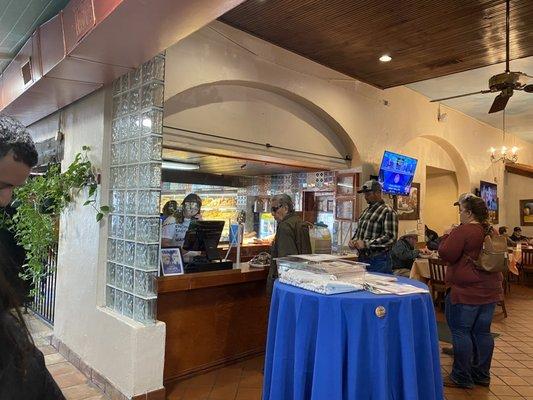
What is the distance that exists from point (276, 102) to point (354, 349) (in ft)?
11.0

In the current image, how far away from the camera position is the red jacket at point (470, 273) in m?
3.06

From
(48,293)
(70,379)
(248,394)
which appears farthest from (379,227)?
(48,293)

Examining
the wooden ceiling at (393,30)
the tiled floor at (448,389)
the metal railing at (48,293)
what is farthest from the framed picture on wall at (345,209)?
the metal railing at (48,293)

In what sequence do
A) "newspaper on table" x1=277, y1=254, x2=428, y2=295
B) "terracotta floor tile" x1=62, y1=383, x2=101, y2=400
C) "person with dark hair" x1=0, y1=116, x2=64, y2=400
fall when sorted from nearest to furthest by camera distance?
"person with dark hair" x1=0, y1=116, x2=64, y2=400
"newspaper on table" x1=277, y1=254, x2=428, y2=295
"terracotta floor tile" x1=62, y1=383, x2=101, y2=400

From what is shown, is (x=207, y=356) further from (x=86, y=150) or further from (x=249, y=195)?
(x=249, y=195)

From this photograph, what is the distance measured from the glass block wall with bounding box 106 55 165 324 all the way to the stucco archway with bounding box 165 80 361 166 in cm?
58

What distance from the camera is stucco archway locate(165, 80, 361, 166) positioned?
3729mm

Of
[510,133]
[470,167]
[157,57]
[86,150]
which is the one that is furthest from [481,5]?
[510,133]

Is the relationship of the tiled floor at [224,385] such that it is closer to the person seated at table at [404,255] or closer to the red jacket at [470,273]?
the red jacket at [470,273]

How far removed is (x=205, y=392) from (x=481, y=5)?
160 inches

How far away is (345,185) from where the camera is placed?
18.1 feet

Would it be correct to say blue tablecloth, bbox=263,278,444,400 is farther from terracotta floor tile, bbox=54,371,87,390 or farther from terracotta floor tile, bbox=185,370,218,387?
terracotta floor tile, bbox=54,371,87,390

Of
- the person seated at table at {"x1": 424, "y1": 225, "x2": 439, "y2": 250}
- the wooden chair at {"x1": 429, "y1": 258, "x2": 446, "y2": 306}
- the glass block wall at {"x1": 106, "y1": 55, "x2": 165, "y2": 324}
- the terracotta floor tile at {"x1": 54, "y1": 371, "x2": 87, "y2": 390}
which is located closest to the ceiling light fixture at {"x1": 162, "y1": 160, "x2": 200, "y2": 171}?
the glass block wall at {"x1": 106, "y1": 55, "x2": 165, "y2": 324}

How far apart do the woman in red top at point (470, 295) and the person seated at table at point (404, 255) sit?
6.61 ft
